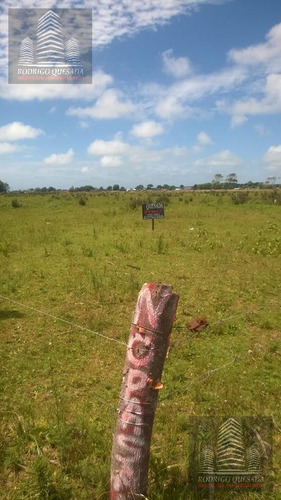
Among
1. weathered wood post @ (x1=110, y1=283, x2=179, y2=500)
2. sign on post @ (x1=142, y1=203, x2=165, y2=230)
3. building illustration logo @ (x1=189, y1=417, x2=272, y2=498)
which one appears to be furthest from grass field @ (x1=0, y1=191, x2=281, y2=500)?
sign on post @ (x1=142, y1=203, x2=165, y2=230)

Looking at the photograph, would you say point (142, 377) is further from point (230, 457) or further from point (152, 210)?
point (152, 210)

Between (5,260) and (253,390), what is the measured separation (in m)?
9.10

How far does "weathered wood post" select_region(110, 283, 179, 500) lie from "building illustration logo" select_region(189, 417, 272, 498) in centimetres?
75

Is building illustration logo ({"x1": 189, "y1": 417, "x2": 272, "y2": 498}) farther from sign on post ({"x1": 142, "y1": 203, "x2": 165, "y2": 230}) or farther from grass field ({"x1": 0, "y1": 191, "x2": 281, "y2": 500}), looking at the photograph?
sign on post ({"x1": 142, "y1": 203, "x2": 165, "y2": 230})

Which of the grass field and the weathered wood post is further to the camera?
the grass field

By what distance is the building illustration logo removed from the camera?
288 centimetres

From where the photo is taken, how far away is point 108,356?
17.8 ft

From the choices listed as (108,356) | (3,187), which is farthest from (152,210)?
(3,187)

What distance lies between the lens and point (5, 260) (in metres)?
11.2

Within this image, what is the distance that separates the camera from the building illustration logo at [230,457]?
113 inches

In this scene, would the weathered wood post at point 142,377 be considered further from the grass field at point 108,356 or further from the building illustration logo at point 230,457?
the building illustration logo at point 230,457

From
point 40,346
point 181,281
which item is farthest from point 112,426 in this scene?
point 181,281

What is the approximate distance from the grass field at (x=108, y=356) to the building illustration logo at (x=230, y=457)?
0.13 m

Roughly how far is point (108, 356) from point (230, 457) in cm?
276
